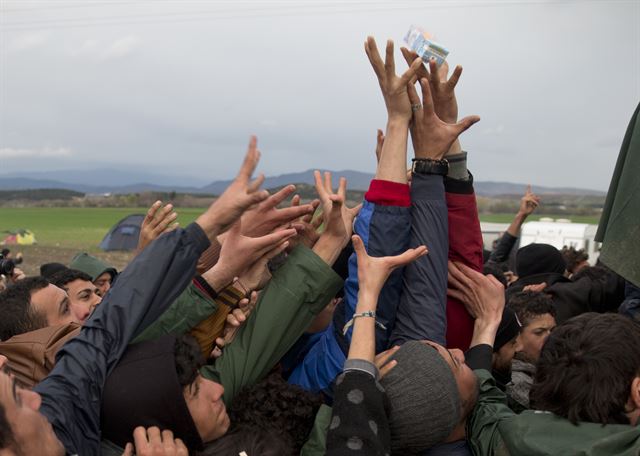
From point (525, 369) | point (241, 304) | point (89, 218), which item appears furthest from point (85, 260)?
point (89, 218)

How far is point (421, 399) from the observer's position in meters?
2.26

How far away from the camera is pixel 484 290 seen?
2.93m

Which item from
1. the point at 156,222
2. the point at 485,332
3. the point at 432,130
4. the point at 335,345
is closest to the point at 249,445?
the point at 335,345

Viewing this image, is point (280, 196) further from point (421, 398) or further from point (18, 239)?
point (18, 239)

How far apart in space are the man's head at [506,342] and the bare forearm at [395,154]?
3.82 feet

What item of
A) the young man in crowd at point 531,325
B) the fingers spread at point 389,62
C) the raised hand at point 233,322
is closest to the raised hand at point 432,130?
the fingers spread at point 389,62

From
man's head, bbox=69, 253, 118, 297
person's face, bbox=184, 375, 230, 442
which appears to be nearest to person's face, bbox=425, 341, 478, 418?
person's face, bbox=184, 375, 230, 442

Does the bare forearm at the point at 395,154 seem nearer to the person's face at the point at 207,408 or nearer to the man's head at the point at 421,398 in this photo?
the man's head at the point at 421,398

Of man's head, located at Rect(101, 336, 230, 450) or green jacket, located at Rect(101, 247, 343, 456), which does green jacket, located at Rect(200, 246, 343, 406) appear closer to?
green jacket, located at Rect(101, 247, 343, 456)

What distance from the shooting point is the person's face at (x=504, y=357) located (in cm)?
345

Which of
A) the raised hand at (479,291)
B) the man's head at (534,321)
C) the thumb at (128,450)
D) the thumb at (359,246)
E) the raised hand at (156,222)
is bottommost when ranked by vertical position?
the thumb at (128,450)

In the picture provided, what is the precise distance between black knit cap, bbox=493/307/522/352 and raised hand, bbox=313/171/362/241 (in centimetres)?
108

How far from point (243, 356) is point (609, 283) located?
4300 mm

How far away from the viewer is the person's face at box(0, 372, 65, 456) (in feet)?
6.01
